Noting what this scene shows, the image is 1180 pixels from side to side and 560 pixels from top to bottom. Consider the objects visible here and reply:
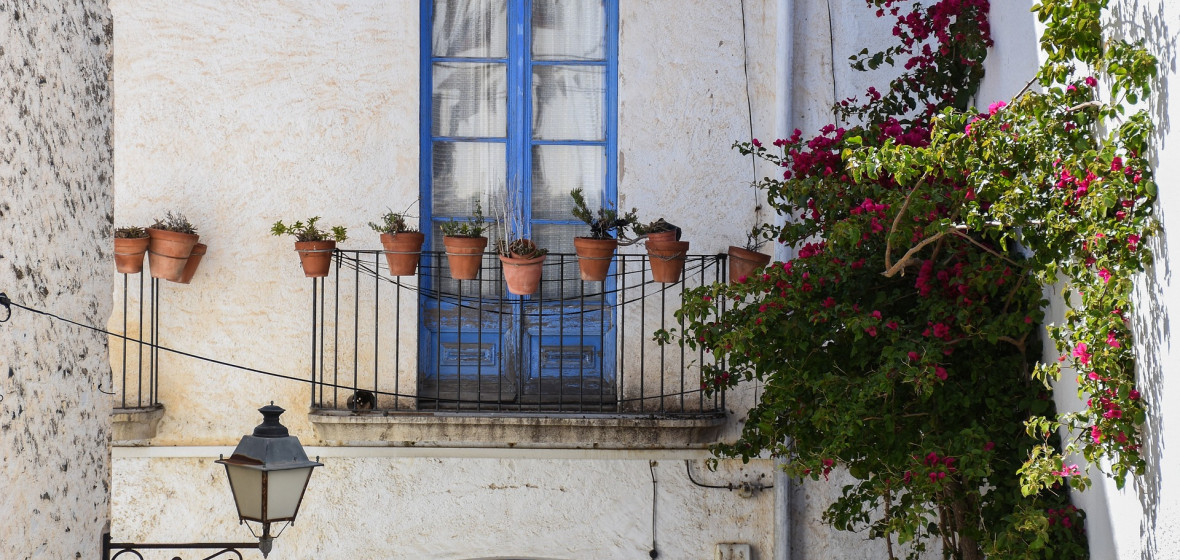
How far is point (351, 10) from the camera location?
5492 millimetres

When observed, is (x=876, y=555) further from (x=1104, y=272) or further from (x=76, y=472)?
(x=76, y=472)

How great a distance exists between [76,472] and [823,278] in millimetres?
2520

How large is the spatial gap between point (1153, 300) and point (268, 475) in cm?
267

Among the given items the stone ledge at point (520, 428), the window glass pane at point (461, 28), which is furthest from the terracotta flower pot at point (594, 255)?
the window glass pane at point (461, 28)

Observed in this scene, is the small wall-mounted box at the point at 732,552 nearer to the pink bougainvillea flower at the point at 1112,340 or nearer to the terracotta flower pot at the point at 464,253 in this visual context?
the terracotta flower pot at the point at 464,253

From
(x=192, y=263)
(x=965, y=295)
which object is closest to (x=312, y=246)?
(x=192, y=263)

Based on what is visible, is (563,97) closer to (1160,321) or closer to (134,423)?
(134,423)

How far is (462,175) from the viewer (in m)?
5.76

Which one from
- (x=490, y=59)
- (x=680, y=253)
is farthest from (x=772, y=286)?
(x=490, y=59)

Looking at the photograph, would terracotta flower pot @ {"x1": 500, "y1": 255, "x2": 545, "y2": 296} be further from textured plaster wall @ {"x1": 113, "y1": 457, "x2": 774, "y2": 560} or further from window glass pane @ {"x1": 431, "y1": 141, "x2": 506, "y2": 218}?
textured plaster wall @ {"x1": 113, "y1": 457, "x2": 774, "y2": 560}

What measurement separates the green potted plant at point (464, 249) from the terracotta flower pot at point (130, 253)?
1.38m

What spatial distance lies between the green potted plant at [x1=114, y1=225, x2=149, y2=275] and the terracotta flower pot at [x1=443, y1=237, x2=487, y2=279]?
1.38 m

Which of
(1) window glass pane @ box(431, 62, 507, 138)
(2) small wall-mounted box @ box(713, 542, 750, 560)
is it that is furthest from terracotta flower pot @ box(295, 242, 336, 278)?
(2) small wall-mounted box @ box(713, 542, 750, 560)

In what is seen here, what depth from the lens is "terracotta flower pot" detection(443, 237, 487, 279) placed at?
5145 millimetres
